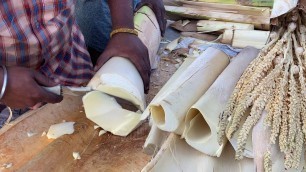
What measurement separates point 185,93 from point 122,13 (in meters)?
0.69

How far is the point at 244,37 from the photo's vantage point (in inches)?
74.3

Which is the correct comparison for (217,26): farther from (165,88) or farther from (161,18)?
(165,88)

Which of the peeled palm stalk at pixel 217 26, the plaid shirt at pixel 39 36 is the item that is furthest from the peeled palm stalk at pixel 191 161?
the peeled palm stalk at pixel 217 26

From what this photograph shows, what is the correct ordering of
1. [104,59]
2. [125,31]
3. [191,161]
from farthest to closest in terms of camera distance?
[125,31], [104,59], [191,161]

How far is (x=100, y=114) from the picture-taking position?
1219 millimetres

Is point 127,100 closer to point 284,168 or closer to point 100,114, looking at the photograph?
point 100,114

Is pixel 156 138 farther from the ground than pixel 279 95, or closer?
closer

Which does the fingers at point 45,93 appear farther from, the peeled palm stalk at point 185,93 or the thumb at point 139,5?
the thumb at point 139,5

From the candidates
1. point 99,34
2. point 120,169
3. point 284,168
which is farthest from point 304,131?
point 99,34

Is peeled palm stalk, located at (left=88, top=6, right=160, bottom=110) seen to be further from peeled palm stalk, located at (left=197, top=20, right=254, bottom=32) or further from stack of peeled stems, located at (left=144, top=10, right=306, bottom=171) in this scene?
peeled palm stalk, located at (left=197, top=20, right=254, bottom=32)

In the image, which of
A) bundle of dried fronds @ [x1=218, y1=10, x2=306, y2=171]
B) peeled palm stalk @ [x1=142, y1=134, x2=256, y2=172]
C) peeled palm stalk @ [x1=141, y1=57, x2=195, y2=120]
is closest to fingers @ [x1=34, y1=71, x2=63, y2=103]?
peeled palm stalk @ [x1=141, y1=57, x2=195, y2=120]

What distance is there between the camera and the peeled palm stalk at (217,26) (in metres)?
1.98

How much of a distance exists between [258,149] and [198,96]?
22 cm

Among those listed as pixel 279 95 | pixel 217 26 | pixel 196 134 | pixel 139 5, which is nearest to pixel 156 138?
pixel 196 134
